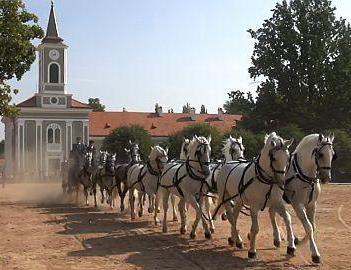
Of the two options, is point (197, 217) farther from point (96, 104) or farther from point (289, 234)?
point (96, 104)

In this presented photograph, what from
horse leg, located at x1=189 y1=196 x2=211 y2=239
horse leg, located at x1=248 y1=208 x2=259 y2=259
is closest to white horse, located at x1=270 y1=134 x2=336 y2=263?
horse leg, located at x1=248 y1=208 x2=259 y2=259

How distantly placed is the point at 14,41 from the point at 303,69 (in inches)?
1392

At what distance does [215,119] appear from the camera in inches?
3723

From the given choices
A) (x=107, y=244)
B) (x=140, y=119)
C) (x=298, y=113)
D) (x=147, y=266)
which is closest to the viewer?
(x=147, y=266)

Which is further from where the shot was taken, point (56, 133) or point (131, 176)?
point (56, 133)

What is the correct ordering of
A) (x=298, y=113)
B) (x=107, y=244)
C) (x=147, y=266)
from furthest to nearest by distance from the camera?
(x=298, y=113)
(x=107, y=244)
(x=147, y=266)

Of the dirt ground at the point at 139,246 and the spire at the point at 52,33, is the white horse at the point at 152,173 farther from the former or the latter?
Answer: the spire at the point at 52,33

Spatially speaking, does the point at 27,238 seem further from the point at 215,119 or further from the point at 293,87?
the point at 215,119

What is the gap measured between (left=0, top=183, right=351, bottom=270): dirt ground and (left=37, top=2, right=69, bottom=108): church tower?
2124 inches

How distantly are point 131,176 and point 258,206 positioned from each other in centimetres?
903

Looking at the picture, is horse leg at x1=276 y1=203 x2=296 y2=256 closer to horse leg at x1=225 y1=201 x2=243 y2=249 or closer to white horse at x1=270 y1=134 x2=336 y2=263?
white horse at x1=270 y1=134 x2=336 y2=263

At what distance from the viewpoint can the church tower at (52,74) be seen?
72688 mm

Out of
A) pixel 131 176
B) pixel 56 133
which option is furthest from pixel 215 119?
pixel 131 176

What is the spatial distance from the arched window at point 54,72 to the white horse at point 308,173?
64.3 m
